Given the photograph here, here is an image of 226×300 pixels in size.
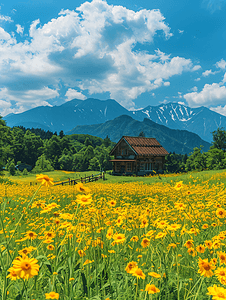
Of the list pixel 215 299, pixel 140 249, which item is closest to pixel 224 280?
pixel 215 299

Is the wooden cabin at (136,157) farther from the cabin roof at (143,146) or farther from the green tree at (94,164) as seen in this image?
the green tree at (94,164)

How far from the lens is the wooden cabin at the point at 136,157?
3619 cm

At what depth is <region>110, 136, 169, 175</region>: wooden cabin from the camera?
36.2m

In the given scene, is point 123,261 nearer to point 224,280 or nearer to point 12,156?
point 224,280

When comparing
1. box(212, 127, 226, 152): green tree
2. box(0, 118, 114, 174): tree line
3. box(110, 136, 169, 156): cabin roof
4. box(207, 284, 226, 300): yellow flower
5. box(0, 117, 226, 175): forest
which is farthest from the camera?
box(0, 118, 114, 174): tree line

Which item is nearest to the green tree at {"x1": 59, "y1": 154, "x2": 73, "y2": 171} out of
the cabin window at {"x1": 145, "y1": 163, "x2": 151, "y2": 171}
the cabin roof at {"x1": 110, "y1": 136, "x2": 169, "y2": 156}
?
the cabin roof at {"x1": 110, "y1": 136, "x2": 169, "y2": 156}

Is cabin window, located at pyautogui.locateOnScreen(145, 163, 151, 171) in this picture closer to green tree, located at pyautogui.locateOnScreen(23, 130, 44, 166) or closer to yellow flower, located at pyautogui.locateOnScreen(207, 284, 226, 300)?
yellow flower, located at pyautogui.locateOnScreen(207, 284, 226, 300)

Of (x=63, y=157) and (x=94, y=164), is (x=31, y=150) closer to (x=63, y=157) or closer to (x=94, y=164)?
(x=63, y=157)

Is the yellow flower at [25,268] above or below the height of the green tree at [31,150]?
below

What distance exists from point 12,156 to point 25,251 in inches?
3092

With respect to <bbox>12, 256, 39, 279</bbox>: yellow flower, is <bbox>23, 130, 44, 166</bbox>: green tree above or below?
above

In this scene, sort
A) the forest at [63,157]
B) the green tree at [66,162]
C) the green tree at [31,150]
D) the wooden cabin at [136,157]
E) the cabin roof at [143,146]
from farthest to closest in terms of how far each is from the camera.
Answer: the green tree at [31,150], the green tree at [66,162], the forest at [63,157], the cabin roof at [143,146], the wooden cabin at [136,157]

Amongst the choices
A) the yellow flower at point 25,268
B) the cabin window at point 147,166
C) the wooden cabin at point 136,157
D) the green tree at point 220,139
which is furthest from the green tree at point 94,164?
the yellow flower at point 25,268

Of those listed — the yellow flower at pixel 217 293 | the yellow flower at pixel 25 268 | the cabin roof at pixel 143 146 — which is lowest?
the yellow flower at pixel 217 293
